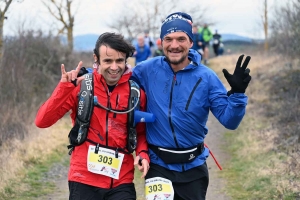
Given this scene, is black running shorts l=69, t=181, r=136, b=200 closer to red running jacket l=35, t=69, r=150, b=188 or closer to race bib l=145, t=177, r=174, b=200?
red running jacket l=35, t=69, r=150, b=188

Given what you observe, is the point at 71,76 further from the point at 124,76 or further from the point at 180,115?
the point at 180,115

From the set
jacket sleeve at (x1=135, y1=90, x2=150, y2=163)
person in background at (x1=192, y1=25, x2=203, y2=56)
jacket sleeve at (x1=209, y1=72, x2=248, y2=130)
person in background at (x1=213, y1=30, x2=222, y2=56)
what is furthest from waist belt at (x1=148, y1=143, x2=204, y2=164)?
person in background at (x1=213, y1=30, x2=222, y2=56)

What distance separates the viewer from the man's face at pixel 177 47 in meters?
3.94

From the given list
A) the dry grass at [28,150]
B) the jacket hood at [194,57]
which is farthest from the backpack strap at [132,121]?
the dry grass at [28,150]

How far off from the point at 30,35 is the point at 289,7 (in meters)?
7.45

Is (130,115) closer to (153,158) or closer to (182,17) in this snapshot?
Result: (153,158)

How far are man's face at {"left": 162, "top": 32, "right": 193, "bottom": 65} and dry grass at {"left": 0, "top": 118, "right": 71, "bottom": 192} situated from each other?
3.91 m

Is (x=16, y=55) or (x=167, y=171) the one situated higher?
(x=16, y=55)

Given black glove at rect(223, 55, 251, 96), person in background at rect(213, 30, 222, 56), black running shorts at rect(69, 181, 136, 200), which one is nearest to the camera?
black glove at rect(223, 55, 251, 96)

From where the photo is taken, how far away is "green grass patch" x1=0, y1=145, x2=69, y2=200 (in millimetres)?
7004

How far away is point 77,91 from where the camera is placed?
3898 mm

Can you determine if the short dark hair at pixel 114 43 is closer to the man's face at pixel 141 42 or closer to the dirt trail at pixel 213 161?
the dirt trail at pixel 213 161

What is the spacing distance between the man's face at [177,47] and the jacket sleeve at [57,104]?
2.60ft

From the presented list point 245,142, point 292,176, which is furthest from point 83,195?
point 245,142
